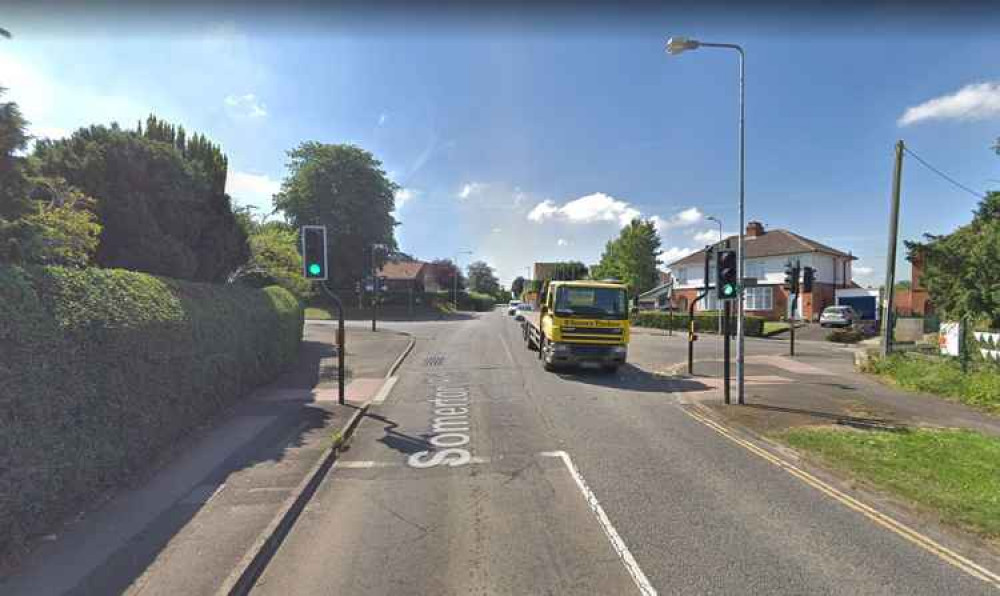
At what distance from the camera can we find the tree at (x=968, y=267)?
11.7m

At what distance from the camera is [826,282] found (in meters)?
38.8

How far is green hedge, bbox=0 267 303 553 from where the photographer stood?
12.1 ft

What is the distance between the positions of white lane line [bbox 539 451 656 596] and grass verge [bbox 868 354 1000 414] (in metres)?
9.77

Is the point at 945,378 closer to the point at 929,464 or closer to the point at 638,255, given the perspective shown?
the point at 929,464

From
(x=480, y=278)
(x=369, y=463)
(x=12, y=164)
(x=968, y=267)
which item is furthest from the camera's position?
(x=480, y=278)

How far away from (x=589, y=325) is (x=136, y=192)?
12.5m

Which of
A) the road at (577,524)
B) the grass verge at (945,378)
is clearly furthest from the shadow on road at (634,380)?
the grass verge at (945,378)

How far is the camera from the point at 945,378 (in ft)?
35.4

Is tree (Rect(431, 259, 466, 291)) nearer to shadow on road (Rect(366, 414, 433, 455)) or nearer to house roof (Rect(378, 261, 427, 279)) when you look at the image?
house roof (Rect(378, 261, 427, 279))

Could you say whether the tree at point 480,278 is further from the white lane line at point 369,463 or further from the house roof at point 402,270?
the white lane line at point 369,463

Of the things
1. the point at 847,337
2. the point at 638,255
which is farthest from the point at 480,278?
the point at 847,337

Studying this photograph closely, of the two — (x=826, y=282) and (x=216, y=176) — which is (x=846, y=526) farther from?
(x=826, y=282)

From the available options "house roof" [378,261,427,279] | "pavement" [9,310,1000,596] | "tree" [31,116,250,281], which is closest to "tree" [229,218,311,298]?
"tree" [31,116,250,281]

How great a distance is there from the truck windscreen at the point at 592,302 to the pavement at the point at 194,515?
22.6 ft
